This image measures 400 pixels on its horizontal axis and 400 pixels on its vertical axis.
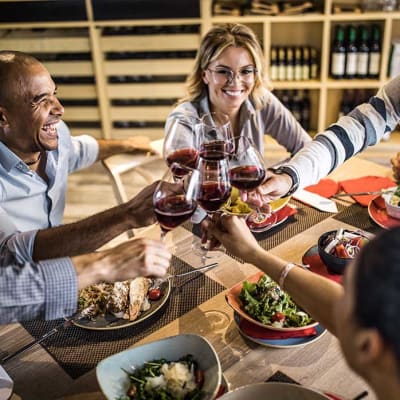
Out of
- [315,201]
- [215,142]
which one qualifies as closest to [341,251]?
[315,201]

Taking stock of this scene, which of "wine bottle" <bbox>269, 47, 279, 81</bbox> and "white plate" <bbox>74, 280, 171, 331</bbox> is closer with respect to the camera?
"white plate" <bbox>74, 280, 171, 331</bbox>

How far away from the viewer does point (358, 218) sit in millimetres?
1623

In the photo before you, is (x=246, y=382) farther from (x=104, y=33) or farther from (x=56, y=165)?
(x=104, y=33)

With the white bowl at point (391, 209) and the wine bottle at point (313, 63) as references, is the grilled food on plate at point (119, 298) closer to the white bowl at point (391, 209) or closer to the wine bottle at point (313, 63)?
the white bowl at point (391, 209)

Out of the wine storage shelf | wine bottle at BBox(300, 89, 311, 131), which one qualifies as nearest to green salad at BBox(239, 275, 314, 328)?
the wine storage shelf

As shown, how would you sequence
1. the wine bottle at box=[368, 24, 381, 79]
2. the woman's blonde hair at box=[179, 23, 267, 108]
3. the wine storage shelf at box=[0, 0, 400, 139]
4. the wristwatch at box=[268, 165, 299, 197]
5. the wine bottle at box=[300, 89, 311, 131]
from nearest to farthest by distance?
the wristwatch at box=[268, 165, 299, 197] < the woman's blonde hair at box=[179, 23, 267, 108] < the wine bottle at box=[368, 24, 381, 79] < the wine storage shelf at box=[0, 0, 400, 139] < the wine bottle at box=[300, 89, 311, 131]

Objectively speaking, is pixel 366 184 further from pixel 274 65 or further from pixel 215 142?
pixel 274 65

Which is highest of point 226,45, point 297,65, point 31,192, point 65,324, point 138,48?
point 226,45

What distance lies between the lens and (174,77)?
3.89 meters

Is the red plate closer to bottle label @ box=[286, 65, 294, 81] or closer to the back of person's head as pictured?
the back of person's head

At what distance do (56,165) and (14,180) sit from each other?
0.58 feet

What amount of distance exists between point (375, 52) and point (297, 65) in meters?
0.53

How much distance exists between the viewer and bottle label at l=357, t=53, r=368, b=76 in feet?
11.0

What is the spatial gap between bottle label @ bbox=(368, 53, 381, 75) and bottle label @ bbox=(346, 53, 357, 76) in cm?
10
